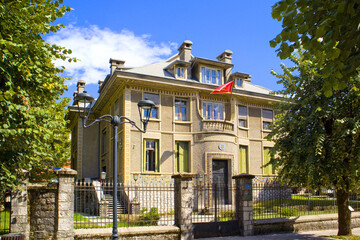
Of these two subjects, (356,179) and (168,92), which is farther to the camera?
(168,92)

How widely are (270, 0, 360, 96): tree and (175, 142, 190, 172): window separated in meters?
17.1

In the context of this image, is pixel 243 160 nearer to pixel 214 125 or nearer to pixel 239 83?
A: pixel 214 125

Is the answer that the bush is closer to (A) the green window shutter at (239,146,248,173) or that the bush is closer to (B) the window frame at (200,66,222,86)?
(A) the green window shutter at (239,146,248,173)

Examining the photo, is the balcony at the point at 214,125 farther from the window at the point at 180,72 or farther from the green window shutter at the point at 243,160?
the window at the point at 180,72

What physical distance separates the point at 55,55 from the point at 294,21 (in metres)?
6.62

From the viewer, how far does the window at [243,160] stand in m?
24.5

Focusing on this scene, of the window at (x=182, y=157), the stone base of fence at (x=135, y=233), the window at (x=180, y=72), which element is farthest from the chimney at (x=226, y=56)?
the stone base of fence at (x=135, y=233)

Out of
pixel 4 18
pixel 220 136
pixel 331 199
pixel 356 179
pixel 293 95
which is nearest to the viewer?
pixel 4 18

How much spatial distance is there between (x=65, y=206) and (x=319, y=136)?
8.37 metres

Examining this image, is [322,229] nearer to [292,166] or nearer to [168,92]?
[292,166]

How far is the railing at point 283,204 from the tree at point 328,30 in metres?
8.57

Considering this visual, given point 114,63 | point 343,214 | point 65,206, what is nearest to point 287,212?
point 343,214

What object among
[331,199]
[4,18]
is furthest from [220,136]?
[4,18]

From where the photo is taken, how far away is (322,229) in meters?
14.9
